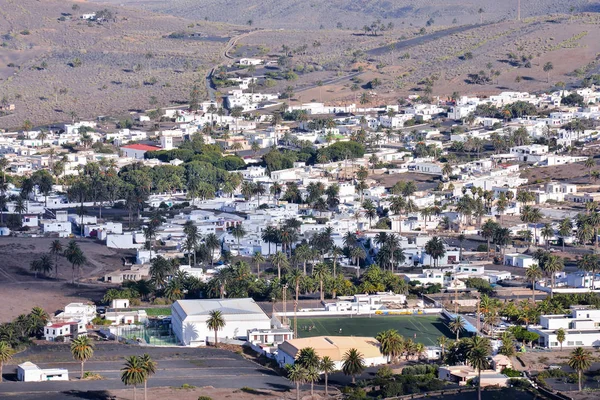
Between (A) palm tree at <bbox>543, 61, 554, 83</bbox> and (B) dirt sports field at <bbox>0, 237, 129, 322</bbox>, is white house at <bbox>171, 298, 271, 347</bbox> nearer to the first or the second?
(B) dirt sports field at <bbox>0, 237, 129, 322</bbox>

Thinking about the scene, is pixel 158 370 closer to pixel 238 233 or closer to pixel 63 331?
pixel 63 331

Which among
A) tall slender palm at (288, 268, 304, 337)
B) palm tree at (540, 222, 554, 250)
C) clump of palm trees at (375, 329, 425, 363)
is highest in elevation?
palm tree at (540, 222, 554, 250)

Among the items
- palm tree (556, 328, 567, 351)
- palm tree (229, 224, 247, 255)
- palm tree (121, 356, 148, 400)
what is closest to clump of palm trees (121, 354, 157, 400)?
palm tree (121, 356, 148, 400)

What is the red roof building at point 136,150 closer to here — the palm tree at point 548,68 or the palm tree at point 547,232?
the palm tree at point 547,232

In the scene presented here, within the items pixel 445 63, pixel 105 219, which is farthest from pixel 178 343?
pixel 445 63

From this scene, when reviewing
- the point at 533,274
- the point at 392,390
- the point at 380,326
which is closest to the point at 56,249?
the point at 380,326

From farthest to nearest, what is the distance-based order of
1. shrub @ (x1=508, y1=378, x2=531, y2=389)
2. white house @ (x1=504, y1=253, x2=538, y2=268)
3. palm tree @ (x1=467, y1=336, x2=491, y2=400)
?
white house @ (x1=504, y1=253, x2=538, y2=268) < shrub @ (x1=508, y1=378, x2=531, y2=389) < palm tree @ (x1=467, y1=336, x2=491, y2=400)
